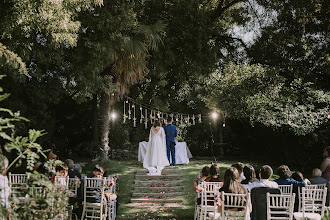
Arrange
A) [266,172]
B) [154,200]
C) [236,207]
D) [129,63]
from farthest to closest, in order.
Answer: [129,63], [154,200], [266,172], [236,207]

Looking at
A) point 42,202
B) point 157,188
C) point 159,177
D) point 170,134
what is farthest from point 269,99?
point 42,202

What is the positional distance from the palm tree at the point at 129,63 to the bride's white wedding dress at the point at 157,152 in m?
1.93

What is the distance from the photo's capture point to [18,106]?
11.9 meters

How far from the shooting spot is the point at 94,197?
699cm

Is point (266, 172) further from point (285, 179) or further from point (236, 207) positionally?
point (236, 207)

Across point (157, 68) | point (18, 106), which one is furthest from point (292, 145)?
point (18, 106)

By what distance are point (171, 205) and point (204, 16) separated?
899 centimetres

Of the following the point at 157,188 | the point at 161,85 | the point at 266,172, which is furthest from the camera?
the point at 161,85

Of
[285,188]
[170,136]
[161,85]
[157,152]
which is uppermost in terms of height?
[161,85]

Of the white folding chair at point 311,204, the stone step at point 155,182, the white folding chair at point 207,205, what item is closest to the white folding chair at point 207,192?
the white folding chair at point 207,205

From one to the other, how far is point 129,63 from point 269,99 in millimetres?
4928

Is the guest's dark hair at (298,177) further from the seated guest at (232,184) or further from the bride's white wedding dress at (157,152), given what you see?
the bride's white wedding dress at (157,152)

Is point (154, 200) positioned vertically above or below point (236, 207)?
below

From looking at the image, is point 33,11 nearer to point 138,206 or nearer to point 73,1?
point 73,1
